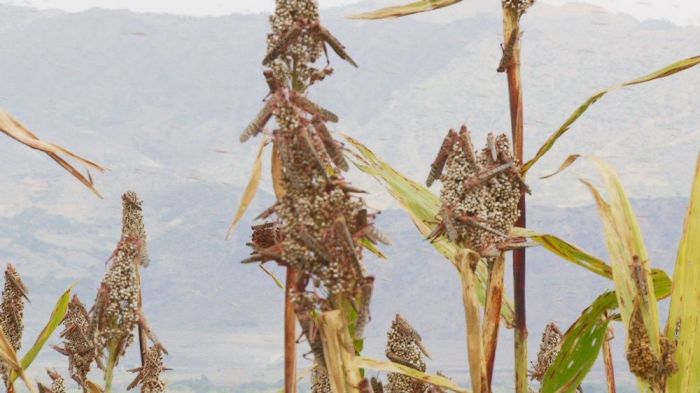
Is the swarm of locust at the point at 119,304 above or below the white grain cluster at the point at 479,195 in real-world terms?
below

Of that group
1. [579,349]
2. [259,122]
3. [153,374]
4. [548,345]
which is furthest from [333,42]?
[548,345]

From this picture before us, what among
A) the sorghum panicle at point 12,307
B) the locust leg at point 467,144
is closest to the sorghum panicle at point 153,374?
the sorghum panicle at point 12,307

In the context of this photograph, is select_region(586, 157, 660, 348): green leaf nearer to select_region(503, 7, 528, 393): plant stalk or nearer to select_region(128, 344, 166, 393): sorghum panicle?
select_region(503, 7, 528, 393): plant stalk

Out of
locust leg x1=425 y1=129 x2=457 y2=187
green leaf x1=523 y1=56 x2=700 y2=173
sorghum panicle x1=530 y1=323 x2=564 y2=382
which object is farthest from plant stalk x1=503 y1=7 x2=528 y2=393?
sorghum panicle x1=530 y1=323 x2=564 y2=382

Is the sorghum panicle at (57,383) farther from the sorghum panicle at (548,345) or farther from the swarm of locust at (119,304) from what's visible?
the sorghum panicle at (548,345)

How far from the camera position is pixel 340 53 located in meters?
1.66

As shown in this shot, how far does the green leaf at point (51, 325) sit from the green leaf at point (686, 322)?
152 cm

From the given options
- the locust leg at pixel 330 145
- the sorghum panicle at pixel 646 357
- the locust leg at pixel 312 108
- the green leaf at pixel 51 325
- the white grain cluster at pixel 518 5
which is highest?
the white grain cluster at pixel 518 5

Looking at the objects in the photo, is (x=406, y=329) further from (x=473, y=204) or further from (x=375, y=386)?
(x=473, y=204)

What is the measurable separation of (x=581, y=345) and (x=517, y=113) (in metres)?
0.66

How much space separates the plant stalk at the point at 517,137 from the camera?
2518mm

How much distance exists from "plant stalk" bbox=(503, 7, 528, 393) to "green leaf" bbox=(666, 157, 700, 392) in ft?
1.14

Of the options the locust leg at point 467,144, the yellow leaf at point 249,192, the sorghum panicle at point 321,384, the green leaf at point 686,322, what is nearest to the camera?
the yellow leaf at point 249,192

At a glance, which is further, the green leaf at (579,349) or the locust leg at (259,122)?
the green leaf at (579,349)
